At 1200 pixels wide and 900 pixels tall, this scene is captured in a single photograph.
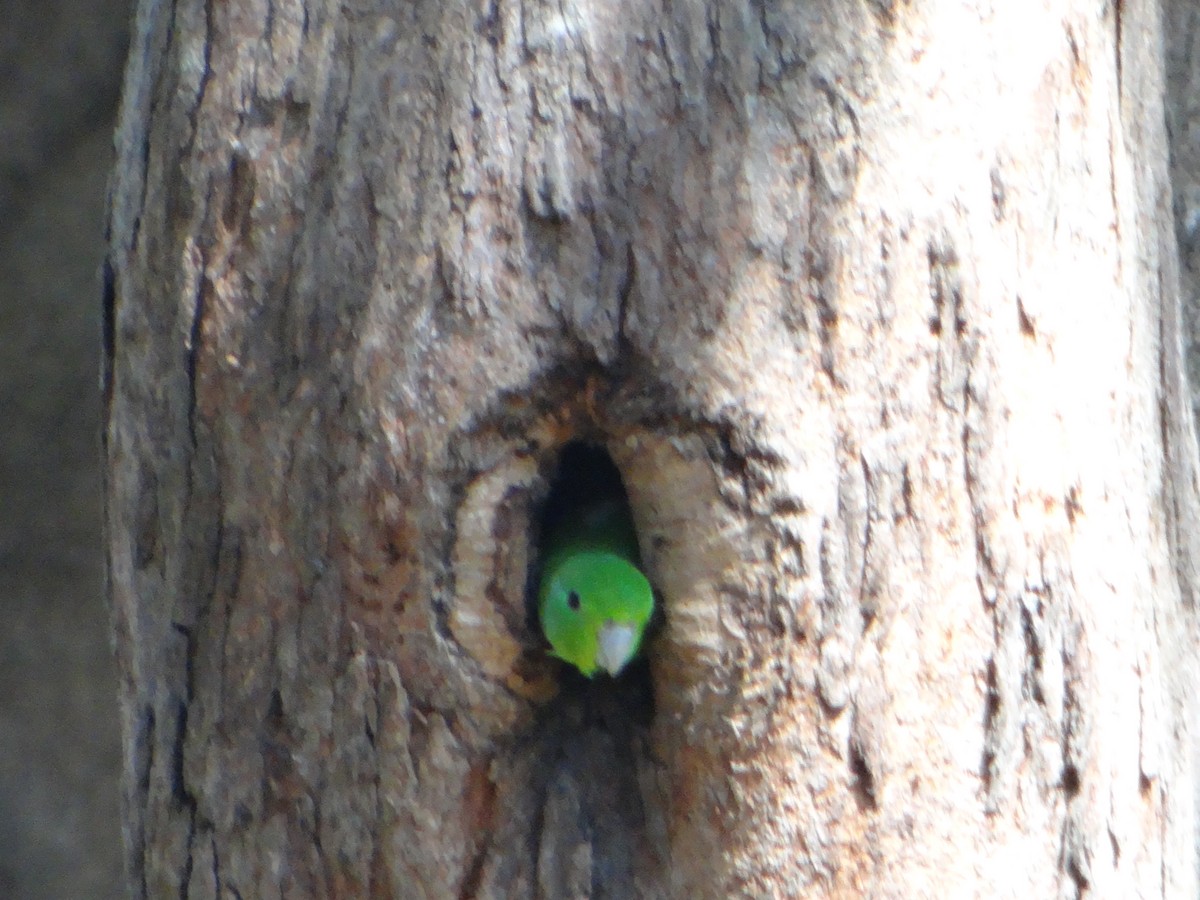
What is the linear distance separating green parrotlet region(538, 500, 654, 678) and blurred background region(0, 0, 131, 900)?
2466mm

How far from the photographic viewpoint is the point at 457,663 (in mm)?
1788

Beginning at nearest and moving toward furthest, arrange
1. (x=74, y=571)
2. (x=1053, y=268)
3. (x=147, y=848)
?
(x=1053, y=268)
(x=147, y=848)
(x=74, y=571)

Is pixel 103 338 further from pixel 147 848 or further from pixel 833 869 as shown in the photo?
pixel 833 869

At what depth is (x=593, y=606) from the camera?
1.71m

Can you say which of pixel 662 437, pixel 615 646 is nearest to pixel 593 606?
pixel 615 646

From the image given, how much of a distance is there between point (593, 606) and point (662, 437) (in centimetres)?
27

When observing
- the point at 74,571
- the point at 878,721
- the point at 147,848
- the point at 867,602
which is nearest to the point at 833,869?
the point at 878,721

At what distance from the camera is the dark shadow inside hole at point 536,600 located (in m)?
1.90

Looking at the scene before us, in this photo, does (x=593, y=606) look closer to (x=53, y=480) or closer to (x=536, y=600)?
(x=536, y=600)

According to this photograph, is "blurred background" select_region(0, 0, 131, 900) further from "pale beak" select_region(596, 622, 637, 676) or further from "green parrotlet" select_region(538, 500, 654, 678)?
"pale beak" select_region(596, 622, 637, 676)

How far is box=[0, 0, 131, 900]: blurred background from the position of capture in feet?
12.6

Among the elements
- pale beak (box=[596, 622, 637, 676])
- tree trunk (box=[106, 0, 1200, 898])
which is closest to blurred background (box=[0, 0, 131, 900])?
tree trunk (box=[106, 0, 1200, 898])

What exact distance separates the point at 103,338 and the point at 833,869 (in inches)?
59.9

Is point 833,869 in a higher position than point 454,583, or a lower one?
lower
